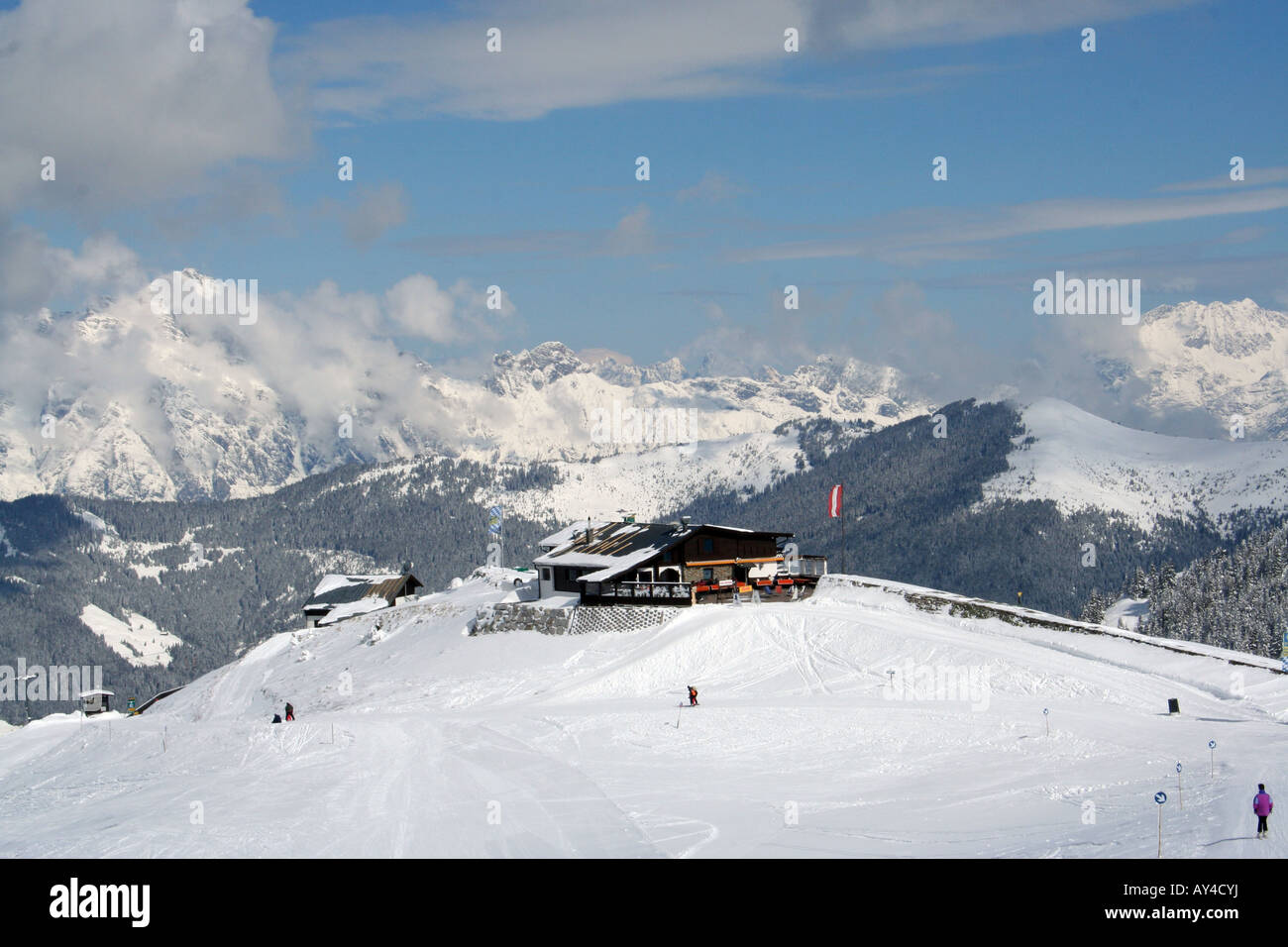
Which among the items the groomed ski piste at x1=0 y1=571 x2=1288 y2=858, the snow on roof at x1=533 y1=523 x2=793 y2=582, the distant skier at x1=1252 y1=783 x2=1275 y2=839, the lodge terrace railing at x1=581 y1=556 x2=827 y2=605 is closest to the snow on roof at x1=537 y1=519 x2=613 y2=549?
the snow on roof at x1=533 y1=523 x2=793 y2=582

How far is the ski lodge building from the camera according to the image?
112m

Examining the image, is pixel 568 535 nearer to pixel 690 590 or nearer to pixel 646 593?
pixel 646 593

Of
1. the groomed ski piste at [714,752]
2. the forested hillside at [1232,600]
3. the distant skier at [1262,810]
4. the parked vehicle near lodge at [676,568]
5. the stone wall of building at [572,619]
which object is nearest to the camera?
the distant skier at [1262,810]

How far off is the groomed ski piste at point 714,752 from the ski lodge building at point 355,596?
35.6m

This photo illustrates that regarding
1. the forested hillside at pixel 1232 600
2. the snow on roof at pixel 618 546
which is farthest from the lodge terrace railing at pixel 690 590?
the forested hillside at pixel 1232 600

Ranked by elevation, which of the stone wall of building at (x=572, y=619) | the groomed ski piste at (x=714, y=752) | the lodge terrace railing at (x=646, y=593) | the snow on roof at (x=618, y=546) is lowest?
the groomed ski piste at (x=714, y=752)

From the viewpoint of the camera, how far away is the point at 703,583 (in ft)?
237

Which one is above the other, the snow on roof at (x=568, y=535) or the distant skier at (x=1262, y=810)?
the snow on roof at (x=568, y=535)

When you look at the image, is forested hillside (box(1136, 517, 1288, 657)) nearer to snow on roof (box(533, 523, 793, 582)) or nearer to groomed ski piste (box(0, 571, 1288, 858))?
snow on roof (box(533, 523, 793, 582))

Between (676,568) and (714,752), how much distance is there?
3401 cm

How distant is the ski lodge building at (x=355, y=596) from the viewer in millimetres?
111706

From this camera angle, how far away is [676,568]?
249 feet

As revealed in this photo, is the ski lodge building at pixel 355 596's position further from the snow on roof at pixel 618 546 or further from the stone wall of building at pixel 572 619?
the stone wall of building at pixel 572 619
